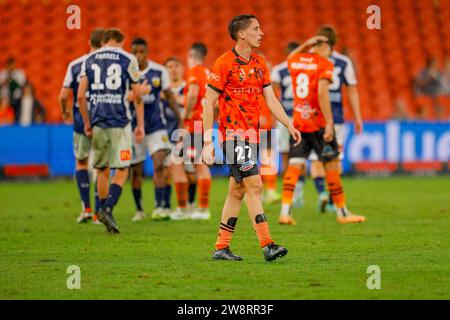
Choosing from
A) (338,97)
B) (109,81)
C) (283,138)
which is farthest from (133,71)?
(283,138)

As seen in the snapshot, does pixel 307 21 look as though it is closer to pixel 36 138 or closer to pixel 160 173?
pixel 36 138

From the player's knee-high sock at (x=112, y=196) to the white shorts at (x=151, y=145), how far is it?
65.3 inches

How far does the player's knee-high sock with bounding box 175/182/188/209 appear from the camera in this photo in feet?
41.7

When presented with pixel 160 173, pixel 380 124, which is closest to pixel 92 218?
pixel 160 173

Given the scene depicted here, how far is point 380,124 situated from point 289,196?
9432mm

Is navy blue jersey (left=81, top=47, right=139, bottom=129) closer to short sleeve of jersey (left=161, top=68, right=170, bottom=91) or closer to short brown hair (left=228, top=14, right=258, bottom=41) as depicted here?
short sleeve of jersey (left=161, top=68, right=170, bottom=91)

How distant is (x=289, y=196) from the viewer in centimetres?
1181

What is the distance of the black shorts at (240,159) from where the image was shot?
8.34m

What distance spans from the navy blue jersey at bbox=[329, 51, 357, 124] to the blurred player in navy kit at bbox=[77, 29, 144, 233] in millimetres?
3052

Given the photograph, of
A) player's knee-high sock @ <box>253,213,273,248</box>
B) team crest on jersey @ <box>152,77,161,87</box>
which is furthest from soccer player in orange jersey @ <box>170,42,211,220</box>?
player's knee-high sock @ <box>253,213,273,248</box>

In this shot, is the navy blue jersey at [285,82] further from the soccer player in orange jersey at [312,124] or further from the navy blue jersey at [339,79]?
the soccer player in orange jersey at [312,124]

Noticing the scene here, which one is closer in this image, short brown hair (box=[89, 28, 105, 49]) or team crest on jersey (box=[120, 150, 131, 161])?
team crest on jersey (box=[120, 150, 131, 161])

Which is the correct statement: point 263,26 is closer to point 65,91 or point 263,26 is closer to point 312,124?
point 312,124
